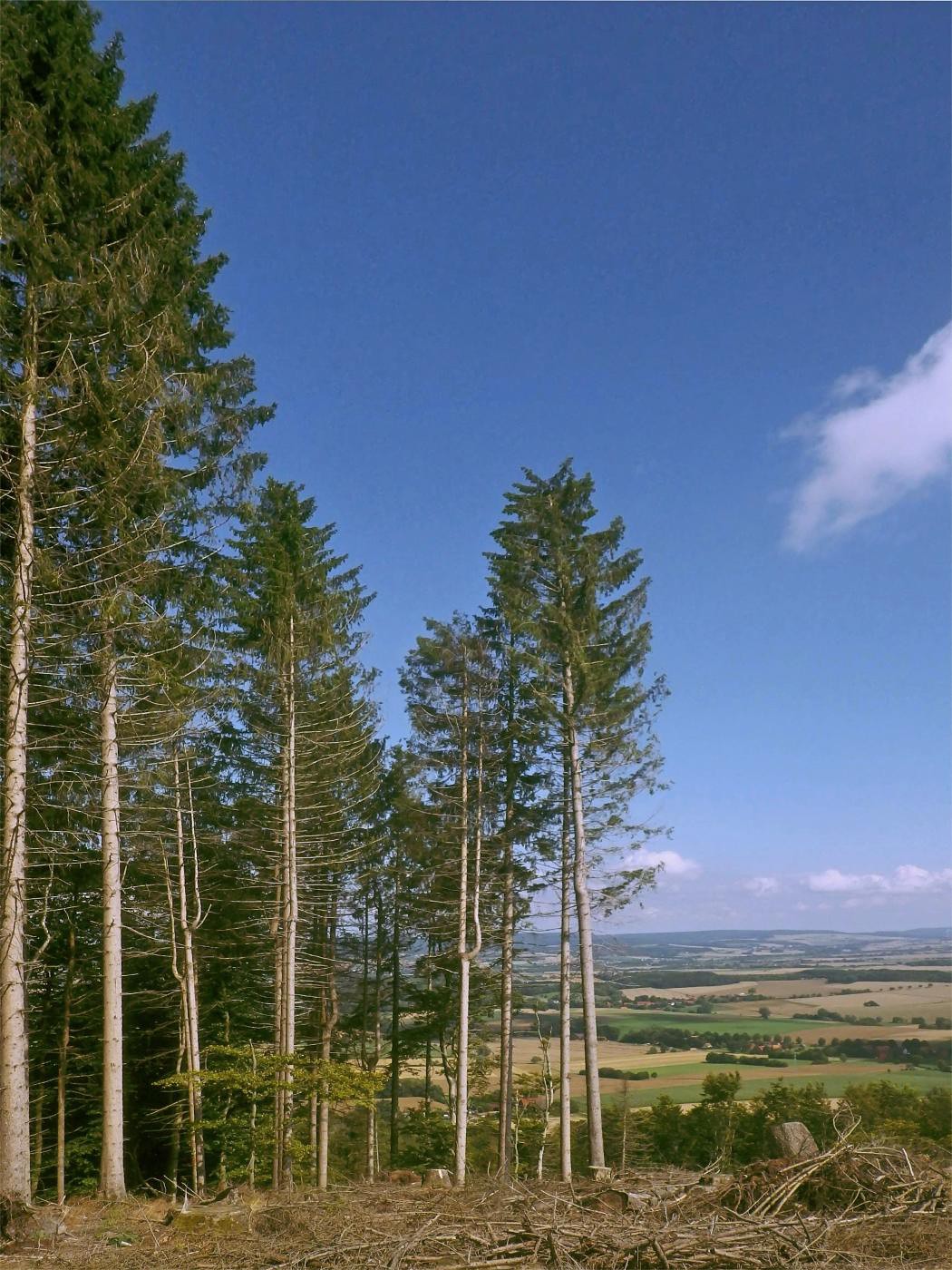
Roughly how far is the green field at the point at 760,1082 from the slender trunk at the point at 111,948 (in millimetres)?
17042

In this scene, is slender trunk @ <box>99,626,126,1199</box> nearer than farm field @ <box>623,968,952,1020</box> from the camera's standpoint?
Yes

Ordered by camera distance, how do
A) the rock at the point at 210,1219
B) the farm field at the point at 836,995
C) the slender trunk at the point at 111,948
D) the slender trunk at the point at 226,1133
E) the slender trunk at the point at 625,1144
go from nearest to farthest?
the rock at the point at 210,1219, the slender trunk at the point at 111,948, the slender trunk at the point at 625,1144, the slender trunk at the point at 226,1133, the farm field at the point at 836,995

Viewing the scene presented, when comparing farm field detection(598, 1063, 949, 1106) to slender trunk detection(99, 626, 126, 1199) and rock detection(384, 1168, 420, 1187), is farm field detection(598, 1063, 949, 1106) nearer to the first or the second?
rock detection(384, 1168, 420, 1187)

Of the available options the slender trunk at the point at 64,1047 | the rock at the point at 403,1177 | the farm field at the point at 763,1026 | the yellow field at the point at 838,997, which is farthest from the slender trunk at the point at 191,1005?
the yellow field at the point at 838,997

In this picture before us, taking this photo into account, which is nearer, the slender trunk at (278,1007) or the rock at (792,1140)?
the rock at (792,1140)

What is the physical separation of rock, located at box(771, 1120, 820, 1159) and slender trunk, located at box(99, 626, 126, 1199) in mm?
7284

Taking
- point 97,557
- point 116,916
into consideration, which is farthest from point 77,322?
point 116,916

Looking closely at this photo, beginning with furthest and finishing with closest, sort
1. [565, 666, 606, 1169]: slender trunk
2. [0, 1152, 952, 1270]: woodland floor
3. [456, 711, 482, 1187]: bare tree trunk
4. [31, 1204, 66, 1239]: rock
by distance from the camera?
[456, 711, 482, 1187]: bare tree trunk, [565, 666, 606, 1169]: slender trunk, [31, 1204, 66, 1239]: rock, [0, 1152, 952, 1270]: woodland floor

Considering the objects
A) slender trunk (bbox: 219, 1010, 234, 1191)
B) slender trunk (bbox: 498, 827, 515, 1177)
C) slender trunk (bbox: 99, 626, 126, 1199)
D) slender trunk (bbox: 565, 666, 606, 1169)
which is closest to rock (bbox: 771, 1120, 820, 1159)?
slender trunk (bbox: 565, 666, 606, 1169)

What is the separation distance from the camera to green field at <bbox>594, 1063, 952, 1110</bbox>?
75.4 feet

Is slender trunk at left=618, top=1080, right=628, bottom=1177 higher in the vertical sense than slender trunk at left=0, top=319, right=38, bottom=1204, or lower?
lower

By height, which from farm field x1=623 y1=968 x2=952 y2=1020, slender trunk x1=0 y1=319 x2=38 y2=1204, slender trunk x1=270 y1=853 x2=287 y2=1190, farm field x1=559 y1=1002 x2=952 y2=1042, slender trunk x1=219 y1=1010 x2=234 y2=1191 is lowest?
farm field x1=623 y1=968 x2=952 y2=1020

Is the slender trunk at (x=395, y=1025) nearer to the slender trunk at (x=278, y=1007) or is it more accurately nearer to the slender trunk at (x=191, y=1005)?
the slender trunk at (x=278, y=1007)

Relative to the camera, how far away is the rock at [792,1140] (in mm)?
8641
